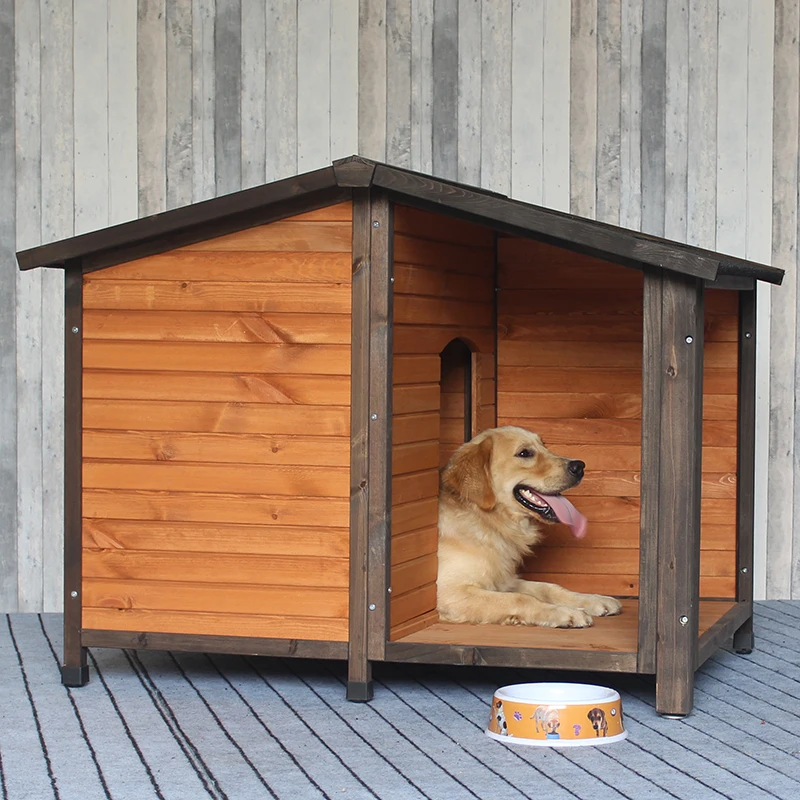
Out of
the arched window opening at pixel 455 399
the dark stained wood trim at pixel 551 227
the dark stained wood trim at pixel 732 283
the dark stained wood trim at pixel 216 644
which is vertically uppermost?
the dark stained wood trim at pixel 551 227

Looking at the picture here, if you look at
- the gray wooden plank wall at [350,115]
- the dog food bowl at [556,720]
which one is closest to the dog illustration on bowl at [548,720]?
the dog food bowl at [556,720]

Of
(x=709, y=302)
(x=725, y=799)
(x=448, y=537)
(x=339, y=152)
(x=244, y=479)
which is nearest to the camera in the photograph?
(x=725, y=799)

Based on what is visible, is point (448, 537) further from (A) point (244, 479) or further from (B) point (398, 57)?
(B) point (398, 57)

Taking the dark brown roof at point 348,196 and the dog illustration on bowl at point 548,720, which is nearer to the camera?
the dog illustration on bowl at point 548,720

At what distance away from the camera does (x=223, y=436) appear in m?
4.48

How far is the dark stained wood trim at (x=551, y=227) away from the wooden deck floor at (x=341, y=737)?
4.49ft

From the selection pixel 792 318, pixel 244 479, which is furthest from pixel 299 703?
pixel 792 318

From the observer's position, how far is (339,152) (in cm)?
624

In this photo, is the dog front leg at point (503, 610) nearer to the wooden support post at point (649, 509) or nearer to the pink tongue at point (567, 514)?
the pink tongue at point (567, 514)

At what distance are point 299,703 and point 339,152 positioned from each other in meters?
2.82

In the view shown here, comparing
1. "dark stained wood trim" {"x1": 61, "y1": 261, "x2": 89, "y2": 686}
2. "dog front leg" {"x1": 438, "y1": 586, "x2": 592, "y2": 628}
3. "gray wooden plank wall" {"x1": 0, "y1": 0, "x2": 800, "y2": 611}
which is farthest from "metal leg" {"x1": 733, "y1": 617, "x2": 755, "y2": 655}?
"dark stained wood trim" {"x1": 61, "y1": 261, "x2": 89, "y2": 686}

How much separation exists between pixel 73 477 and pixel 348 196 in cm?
133

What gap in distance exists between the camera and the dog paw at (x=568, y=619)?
462 cm

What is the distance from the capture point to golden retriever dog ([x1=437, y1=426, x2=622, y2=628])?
488cm
